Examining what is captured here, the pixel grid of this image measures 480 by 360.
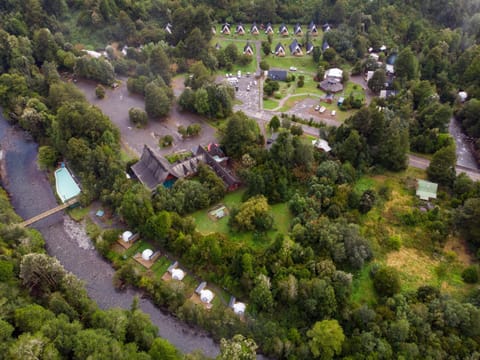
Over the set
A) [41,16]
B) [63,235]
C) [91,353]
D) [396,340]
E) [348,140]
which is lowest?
[63,235]

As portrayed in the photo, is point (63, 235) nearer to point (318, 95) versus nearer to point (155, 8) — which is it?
point (318, 95)

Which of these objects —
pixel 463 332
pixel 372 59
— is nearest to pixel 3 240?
pixel 463 332

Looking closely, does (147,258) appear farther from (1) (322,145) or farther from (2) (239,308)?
(1) (322,145)

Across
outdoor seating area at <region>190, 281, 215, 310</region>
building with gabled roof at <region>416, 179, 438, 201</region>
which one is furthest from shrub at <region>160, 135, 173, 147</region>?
building with gabled roof at <region>416, 179, 438, 201</region>

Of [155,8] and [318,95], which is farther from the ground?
[155,8]

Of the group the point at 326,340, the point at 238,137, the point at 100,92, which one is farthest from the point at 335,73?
the point at 326,340

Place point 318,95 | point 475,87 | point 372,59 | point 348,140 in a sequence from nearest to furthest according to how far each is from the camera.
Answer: point 348,140
point 475,87
point 318,95
point 372,59
